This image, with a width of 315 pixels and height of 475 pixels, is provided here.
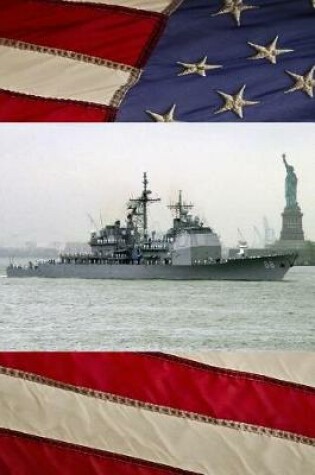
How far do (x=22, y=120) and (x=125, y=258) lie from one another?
0.56 m

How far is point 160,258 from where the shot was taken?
2.71 metres

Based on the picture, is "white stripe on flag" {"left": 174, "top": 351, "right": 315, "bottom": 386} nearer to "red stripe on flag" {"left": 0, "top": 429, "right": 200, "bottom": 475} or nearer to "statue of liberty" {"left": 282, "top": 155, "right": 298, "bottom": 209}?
"red stripe on flag" {"left": 0, "top": 429, "right": 200, "bottom": 475}

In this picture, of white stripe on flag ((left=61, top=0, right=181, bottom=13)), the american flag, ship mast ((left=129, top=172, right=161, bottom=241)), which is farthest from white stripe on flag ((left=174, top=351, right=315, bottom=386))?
white stripe on flag ((left=61, top=0, right=181, bottom=13))

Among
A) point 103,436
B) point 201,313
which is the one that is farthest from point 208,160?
point 103,436

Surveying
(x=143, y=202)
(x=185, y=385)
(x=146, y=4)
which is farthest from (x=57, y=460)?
(x=146, y=4)

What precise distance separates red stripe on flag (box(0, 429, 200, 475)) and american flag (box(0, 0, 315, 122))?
1.01 meters

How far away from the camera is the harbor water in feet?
8.38

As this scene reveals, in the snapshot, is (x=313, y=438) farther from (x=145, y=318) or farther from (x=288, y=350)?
(x=145, y=318)

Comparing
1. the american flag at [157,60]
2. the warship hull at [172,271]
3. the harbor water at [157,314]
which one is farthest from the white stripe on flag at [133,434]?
the american flag at [157,60]

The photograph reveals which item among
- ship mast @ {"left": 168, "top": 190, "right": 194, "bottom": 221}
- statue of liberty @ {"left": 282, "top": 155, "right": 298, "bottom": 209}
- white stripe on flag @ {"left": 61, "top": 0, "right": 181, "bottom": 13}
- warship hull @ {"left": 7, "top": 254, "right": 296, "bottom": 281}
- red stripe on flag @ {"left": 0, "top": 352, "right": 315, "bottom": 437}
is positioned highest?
white stripe on flag @ {"left": 61, "top": 0, "right": 181, "bottom": 13}

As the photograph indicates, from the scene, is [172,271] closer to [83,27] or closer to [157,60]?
[157,60]

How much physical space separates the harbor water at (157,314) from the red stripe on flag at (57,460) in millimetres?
291

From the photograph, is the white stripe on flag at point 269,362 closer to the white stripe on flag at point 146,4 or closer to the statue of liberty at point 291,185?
the statue of liberty at point 291,185

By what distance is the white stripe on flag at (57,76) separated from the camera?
8.30ft
